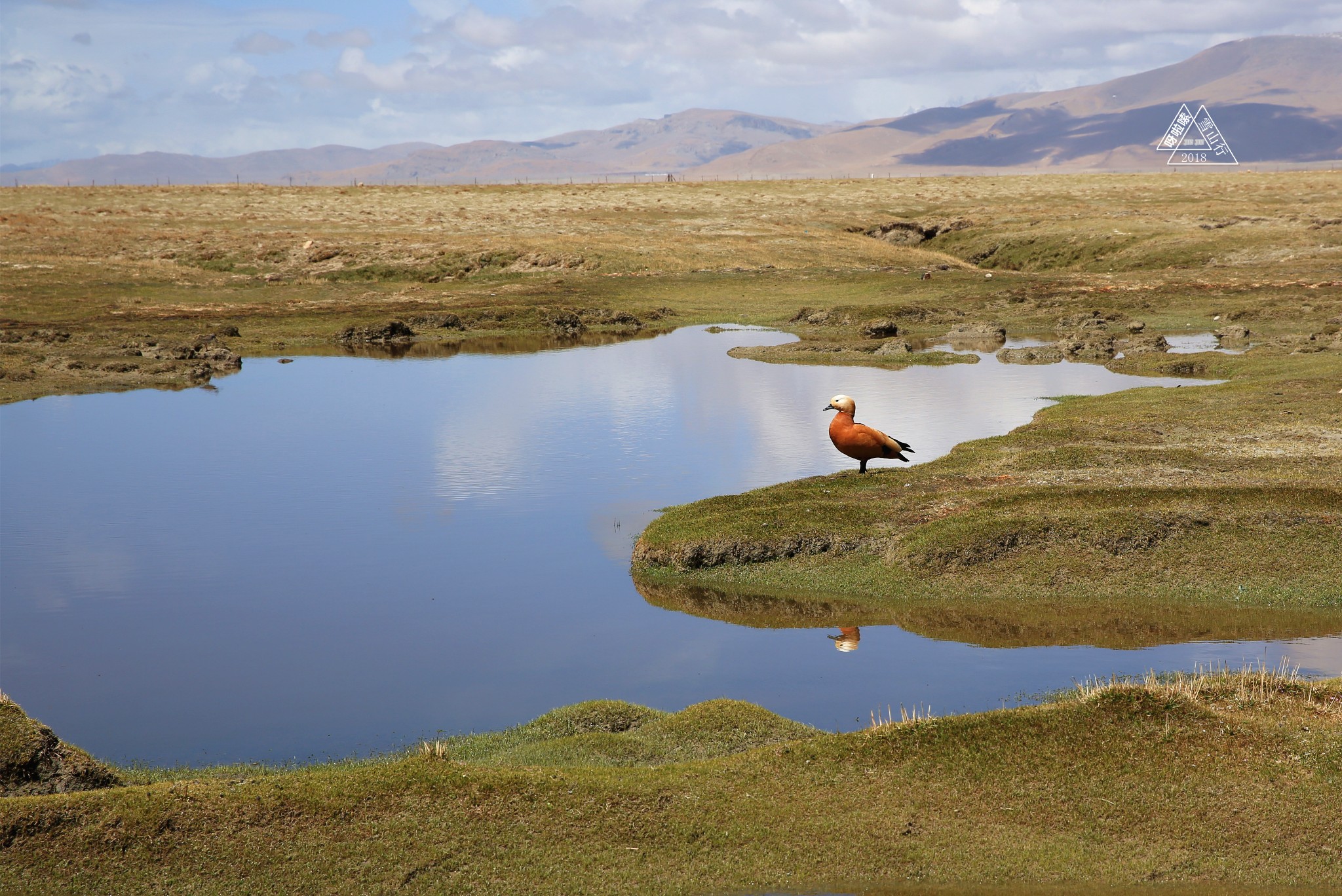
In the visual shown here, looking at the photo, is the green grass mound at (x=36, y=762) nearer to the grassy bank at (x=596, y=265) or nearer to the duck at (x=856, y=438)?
the duck at (x=856, y=438)

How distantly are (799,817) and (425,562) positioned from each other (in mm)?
17326

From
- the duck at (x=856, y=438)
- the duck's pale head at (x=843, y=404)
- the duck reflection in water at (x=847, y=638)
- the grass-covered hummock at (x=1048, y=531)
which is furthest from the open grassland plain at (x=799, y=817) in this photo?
the duck's pale head at (x=843, y=404)

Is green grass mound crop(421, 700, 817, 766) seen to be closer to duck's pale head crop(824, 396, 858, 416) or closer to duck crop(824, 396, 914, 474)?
duck crop(824, 396, 914, 474)

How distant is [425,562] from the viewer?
2862 centimetres

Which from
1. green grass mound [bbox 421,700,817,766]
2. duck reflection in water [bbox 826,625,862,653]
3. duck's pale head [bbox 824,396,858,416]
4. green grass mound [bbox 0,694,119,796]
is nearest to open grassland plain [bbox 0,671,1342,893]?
green grass mound [bbox 0,694,119,796]

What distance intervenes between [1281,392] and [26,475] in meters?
41.3

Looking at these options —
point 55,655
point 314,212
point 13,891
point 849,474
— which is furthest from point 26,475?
point 314,212

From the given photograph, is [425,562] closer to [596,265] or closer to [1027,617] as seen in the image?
[1027,617]

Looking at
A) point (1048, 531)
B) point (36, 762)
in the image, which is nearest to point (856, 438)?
point (1048, 531)

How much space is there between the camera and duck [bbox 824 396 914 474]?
29.6 meters

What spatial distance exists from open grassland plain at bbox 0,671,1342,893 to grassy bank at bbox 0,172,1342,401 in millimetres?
44614

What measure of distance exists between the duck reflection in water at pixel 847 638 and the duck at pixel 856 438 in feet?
23.9

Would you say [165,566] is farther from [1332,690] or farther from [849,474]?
[1332,690]

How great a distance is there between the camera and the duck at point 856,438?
29.6 m
